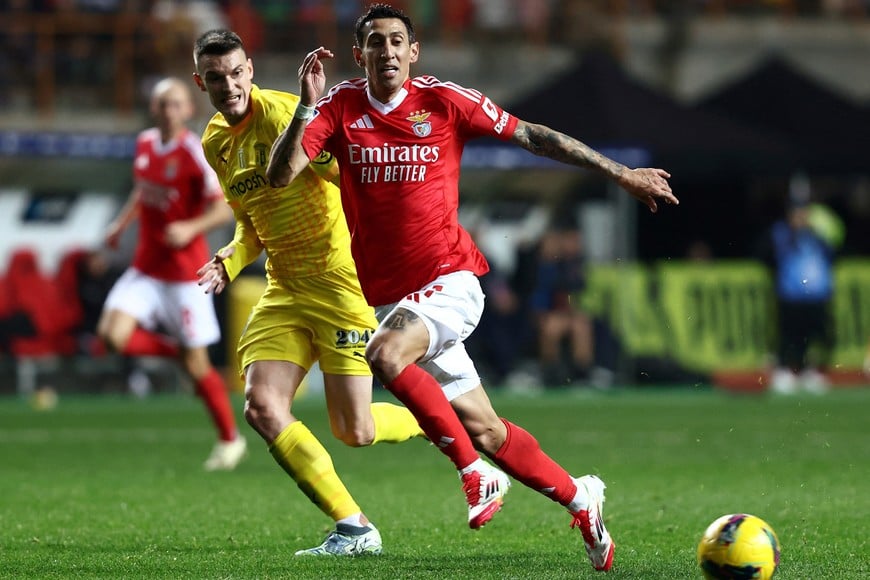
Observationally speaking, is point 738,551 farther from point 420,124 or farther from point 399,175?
point 420,124

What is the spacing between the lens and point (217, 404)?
37.6 feet

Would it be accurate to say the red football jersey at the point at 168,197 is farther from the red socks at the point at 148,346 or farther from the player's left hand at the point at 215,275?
the player's left hand at the point at 215,275

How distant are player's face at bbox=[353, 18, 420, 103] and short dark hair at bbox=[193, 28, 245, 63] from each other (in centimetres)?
84

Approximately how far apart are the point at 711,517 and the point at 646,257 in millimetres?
15595

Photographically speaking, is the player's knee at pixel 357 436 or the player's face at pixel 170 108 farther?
the player's face at pixel 170 108

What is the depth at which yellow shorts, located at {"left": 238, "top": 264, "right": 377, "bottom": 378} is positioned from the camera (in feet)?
25.2

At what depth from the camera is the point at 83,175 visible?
22.4 meters

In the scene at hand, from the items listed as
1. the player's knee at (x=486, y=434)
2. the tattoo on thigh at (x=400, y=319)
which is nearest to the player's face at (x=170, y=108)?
the tattoo on thigh at (x=400, y=319)

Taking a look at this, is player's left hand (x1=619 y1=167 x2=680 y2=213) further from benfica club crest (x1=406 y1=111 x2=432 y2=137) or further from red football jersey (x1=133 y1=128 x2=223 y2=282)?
red football jersey (x1=133 y1=128 x2=223 y2=282)

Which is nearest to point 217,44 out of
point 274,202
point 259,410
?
point 274,202

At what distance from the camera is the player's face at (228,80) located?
7582 mm

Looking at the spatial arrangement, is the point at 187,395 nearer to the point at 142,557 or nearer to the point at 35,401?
the point at 35,401

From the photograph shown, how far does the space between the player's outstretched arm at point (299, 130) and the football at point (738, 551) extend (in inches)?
89.9

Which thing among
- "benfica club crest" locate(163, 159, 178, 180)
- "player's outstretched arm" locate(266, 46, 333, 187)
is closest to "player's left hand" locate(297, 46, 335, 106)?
"player's outstretched arm" locate(266, 46, 333, 187)
